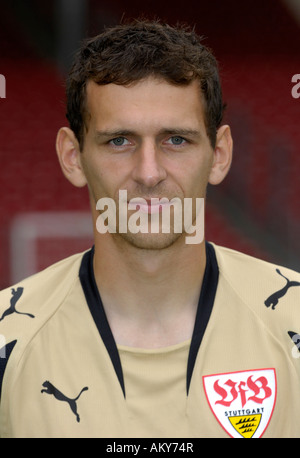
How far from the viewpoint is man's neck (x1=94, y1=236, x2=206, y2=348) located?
2.88 meters

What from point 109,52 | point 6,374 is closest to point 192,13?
point 109,52

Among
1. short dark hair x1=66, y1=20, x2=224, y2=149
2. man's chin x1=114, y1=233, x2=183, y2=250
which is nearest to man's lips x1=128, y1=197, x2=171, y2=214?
man's chin x1=114, y1=233, x2=183, y2=250

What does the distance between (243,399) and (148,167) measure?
100 centimetres

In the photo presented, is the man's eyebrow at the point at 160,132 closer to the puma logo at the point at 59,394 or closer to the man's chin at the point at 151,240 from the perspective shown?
the man's chin at the point at 151,240

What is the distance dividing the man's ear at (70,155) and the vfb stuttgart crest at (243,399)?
100 centimetres

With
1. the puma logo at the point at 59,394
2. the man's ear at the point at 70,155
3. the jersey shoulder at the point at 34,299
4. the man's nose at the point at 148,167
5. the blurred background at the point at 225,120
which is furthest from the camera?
the blurred background at the point at 225,120

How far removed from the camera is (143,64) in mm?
2748

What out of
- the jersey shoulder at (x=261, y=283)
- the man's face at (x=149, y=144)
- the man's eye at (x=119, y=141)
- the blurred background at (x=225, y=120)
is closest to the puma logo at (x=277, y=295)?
the jersey shoulder at (x=261, y=283)

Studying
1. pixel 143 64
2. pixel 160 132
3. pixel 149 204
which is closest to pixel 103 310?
pixel 149 204

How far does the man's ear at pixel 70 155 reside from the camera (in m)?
3.02

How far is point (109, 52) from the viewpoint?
9.43ft

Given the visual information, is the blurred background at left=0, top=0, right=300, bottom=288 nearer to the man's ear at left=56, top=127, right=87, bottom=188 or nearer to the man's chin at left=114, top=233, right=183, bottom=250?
the man's ear at left=56, top=127, right=87, bottom=188
